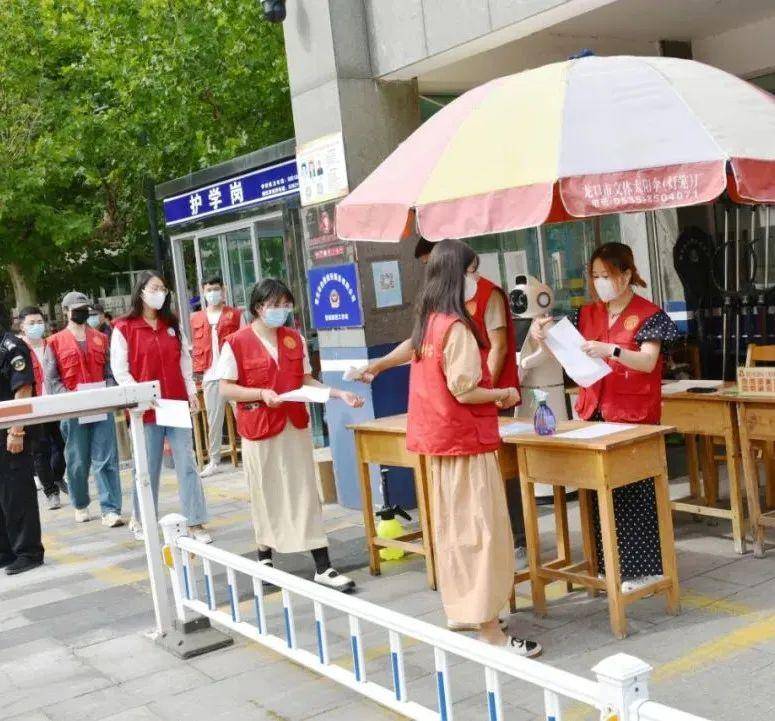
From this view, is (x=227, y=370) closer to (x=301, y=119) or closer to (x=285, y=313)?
(x=285, y=313)

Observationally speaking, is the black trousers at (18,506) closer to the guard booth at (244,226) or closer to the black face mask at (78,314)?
the black face mask at (78,314)

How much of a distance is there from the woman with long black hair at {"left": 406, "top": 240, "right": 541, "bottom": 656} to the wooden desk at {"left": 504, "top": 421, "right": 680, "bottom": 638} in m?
0.44

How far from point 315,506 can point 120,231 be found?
15849 millimetres

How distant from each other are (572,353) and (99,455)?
4.95 meters

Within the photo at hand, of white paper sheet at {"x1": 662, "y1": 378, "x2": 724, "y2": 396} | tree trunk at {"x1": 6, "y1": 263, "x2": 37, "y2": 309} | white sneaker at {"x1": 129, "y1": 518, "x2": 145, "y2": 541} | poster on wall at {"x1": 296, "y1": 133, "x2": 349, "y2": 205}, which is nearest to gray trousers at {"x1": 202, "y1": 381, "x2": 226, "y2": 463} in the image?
white sneaker at {"x1": 129, "y1": 518, "x2": 145, "y2": 541}

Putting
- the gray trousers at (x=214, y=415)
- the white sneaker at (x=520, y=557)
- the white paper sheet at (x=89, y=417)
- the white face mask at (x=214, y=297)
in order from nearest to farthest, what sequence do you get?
the white sneaker at (x=520, y=557)
the white paper sheet at (x=89, y=417)
the white face mask at (x=214, y=297)
the gray trousers at (x=214, y=415)

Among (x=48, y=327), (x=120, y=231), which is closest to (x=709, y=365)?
(x=120, y=231)

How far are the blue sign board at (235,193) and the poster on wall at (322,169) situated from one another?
0.59 metres

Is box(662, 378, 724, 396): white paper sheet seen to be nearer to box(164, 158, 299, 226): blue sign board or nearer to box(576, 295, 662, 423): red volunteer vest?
box(576, 295, 662, 423): red volunteer vest

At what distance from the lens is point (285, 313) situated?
5.61 m

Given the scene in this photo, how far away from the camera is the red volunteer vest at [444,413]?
14.1ft

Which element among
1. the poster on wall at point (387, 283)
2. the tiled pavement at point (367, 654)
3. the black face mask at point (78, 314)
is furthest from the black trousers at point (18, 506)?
the poster on wall at point (387, 283)

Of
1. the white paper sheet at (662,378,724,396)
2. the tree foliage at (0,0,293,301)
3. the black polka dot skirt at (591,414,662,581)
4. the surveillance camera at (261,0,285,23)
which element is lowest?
the black polka dot skirt at (591,414,662,581)

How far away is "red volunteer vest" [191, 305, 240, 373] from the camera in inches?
380
